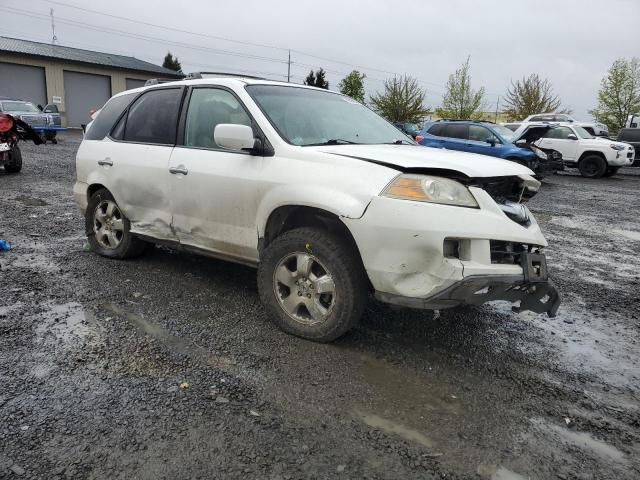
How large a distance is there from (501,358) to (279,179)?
1.91 metres

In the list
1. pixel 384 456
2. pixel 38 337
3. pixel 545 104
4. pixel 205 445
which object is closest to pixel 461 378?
pixel 384 456

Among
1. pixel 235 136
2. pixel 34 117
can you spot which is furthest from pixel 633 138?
pixel 34 117

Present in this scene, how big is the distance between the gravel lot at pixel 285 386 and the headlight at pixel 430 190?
107 centimetres

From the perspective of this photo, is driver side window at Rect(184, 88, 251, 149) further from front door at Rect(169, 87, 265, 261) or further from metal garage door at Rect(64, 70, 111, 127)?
metal garage door at Rect(64, 70, 111, 127)

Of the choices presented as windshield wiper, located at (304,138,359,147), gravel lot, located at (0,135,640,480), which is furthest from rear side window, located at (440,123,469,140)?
windshield wiper, located at (304,138,359,147)

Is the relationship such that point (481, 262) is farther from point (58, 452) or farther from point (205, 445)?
point (58, 452)

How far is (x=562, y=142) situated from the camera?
1800 centimetres

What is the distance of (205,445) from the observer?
2375mm

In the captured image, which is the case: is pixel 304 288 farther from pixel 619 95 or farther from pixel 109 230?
pixel 619 95

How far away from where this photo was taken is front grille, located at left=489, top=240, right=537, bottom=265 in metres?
3.06

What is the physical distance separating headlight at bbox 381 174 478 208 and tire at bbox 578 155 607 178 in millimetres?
17088

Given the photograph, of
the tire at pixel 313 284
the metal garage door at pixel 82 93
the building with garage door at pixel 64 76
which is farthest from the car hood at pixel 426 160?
the metal garage door at pixel 82 93

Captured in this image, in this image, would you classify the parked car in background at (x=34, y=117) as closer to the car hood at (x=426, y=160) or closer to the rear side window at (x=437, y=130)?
the rear side window at (x=437, y=130)

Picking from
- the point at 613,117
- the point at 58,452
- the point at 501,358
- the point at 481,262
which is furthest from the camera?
the point at 613,117
